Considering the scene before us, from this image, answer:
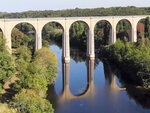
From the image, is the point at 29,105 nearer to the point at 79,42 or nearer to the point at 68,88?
the point at 68,88

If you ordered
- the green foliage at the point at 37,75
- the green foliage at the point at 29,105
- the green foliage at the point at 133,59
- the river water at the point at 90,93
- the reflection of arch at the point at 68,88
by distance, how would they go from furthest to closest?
the green foliage at the point at 133,59 → the reflection of arch at the point at 68,88 → the river water at the point at 90,93 → the green foliage at the point at 37,75 → the green foliage at the point at 29,105

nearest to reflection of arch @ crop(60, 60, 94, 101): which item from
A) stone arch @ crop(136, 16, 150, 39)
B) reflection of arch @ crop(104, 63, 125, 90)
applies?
reflection of arch @ crop(104, 63, 125, 90)

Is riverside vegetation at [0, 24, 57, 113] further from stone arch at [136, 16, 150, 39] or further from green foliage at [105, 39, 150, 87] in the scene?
stone arch at [136, 16, 150, 39]

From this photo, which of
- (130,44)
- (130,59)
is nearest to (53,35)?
(130,44)

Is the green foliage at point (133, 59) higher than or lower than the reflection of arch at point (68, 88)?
higher

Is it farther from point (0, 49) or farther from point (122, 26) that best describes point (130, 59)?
point (122, 26)

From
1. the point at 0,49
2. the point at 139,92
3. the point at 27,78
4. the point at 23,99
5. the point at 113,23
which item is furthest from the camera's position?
the point at 113,23

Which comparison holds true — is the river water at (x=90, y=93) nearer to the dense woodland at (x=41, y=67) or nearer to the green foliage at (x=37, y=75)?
the dense woodland at (x=41, y=67)

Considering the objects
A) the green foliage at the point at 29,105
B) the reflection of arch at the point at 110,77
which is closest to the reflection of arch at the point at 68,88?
the reflection of arch at the point at 110,77
